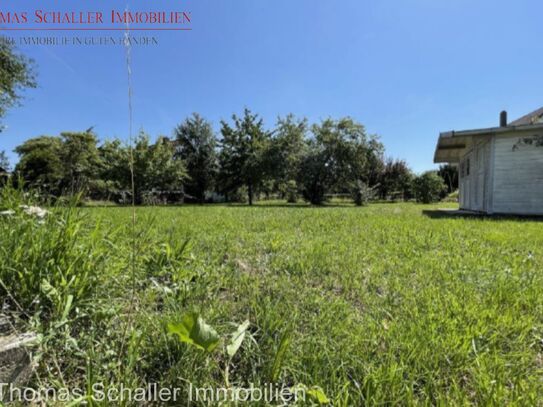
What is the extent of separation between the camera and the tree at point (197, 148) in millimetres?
23188

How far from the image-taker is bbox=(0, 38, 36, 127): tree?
353 inches

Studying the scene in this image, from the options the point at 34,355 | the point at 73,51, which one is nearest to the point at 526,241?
the point at 34,355

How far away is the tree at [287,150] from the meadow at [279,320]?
1470cm

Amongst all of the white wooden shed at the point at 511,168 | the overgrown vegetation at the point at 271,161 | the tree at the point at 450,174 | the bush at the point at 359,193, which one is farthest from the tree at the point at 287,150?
the tree at the point at 450,174

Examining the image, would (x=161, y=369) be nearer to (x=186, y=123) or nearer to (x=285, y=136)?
(x=285, y=136)

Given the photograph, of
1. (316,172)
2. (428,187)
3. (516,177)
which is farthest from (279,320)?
(428,187)

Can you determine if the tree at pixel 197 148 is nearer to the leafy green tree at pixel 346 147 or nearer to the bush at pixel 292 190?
the bush at pixel 292 190

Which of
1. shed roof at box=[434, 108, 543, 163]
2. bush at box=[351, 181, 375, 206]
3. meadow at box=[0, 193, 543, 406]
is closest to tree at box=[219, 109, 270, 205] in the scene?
bush at box=[351, 181, 375, 206]

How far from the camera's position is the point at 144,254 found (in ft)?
6.51

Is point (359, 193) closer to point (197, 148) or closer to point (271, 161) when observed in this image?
point (271, 161)

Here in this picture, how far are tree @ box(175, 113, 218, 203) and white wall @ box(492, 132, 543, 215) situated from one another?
19.6m

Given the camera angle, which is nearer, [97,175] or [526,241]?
[526,241]

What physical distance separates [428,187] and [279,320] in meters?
19.3

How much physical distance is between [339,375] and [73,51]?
162 inches
